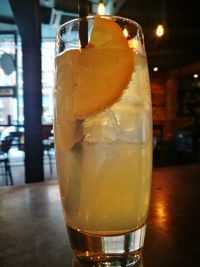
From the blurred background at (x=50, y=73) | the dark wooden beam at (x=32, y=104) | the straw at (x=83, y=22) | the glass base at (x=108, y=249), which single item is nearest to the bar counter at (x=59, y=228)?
the glass base at (x=108, y=249)

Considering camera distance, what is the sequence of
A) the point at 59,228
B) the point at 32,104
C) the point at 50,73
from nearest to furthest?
the point at 59,228, the point at 50,73, the point at 32,104

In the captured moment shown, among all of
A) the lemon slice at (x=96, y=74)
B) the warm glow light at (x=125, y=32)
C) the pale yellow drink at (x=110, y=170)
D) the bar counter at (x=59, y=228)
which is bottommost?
the bar counter at (x=59, y=228)

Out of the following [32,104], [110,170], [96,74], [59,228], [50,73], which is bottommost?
[59,228]

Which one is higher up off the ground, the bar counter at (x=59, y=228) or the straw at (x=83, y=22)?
the straw at (x=83, y=22)

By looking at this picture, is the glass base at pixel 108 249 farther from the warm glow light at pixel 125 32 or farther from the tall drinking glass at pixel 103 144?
the warm glow light at pixel 125 32

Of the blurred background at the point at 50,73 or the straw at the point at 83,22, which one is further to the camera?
the blurred background at the point at 50,73

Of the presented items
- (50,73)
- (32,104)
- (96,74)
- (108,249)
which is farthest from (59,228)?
(32,104)

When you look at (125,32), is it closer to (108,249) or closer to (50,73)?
(108,249)
